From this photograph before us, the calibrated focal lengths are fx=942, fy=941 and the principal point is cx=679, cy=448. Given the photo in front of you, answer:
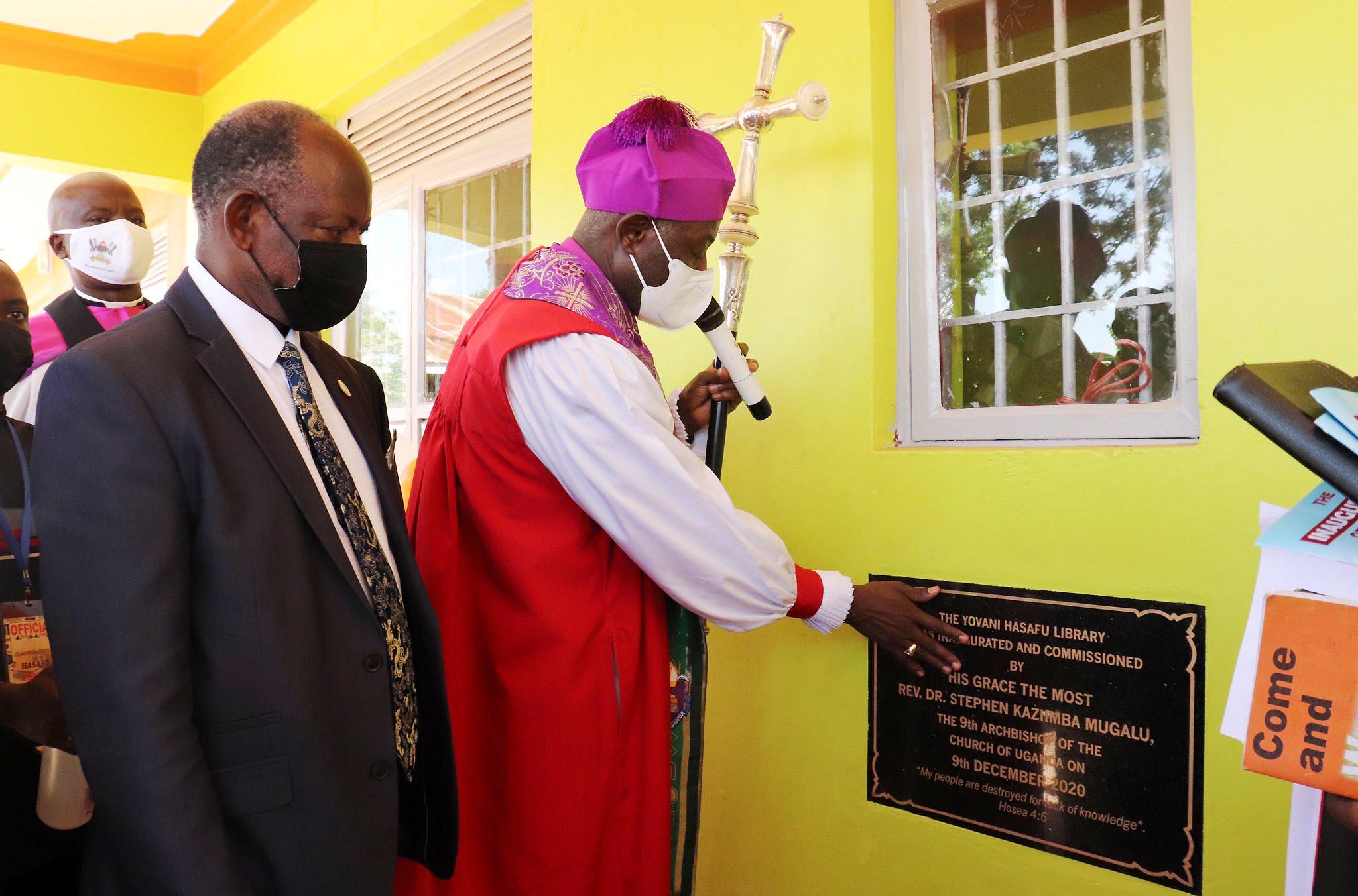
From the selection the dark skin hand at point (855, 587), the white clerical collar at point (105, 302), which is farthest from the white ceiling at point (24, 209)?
the dark skin hand at point (855, 587)

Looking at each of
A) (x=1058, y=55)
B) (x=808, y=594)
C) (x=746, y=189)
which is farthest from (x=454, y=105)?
(x=808, y=594)

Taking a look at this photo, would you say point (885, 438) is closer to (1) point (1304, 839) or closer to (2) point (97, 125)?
(1) point (1304, 839)

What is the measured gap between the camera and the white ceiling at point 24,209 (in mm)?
6461

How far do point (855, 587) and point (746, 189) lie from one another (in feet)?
2.81

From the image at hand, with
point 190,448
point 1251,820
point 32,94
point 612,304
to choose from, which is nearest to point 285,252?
point 190,448

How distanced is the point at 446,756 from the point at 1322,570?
1127 mm

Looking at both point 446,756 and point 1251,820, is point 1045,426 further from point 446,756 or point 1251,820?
point 446,756

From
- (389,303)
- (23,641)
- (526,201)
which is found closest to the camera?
(23,641)

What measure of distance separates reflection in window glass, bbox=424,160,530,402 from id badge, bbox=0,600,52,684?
2.65 metres

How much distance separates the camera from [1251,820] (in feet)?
5.03

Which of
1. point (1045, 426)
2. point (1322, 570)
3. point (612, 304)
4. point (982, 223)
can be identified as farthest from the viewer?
point (982, 223)

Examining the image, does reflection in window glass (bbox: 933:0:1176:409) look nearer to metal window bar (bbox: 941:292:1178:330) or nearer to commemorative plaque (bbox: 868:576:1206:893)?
metal window bar (bbox: 941:292:1178:330)

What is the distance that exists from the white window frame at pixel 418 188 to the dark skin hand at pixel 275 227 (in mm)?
2419

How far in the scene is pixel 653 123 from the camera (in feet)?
5.72
